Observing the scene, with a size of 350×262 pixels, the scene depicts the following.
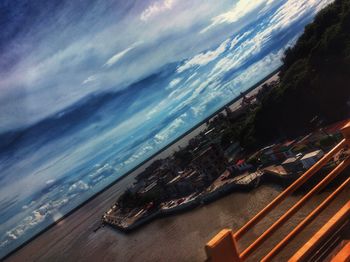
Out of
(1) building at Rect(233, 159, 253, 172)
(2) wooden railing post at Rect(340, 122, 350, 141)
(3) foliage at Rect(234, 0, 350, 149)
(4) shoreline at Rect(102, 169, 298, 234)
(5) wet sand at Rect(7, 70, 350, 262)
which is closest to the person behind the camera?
(2) wooden railing post at Rect(340, 122, 350, 141)

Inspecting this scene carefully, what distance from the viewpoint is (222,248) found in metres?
1.37

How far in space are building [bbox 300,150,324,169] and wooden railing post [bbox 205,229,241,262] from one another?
661 inches

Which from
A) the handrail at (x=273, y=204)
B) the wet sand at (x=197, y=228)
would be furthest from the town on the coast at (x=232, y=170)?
the handrail at (x=273, y=204)

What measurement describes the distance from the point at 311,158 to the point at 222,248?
1722cm

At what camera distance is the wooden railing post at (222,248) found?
134 centimetres

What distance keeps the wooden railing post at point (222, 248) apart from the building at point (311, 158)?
16798 millimetres

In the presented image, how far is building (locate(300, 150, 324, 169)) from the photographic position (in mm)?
16758

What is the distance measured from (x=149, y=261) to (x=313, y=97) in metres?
16.1

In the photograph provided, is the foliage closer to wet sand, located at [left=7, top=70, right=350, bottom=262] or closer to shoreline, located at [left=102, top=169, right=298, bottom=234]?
shoreline, located at [left=102, top=169, right=298, bottom=234]

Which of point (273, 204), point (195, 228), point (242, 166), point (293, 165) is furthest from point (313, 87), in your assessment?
point (273, 204)

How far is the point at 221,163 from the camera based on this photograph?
32.6 m

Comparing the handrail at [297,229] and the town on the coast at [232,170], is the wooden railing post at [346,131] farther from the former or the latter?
the town on the coast at [232,170]

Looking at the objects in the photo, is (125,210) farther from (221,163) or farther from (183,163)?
(221,163)

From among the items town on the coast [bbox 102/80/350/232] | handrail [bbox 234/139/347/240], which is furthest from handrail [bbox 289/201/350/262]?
town on the coast [bbox 102/80/350/232]
